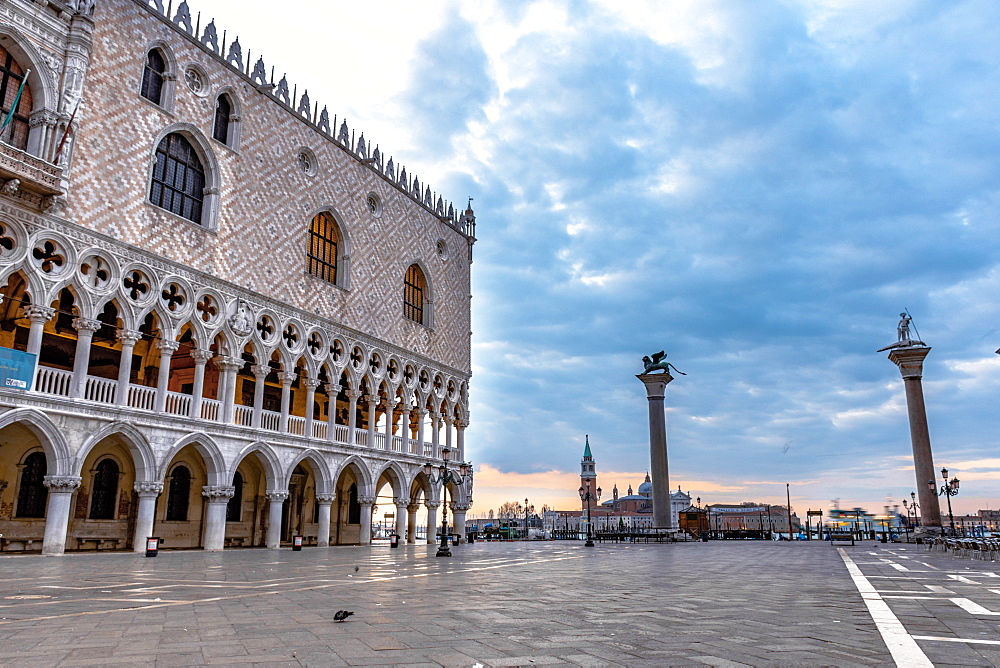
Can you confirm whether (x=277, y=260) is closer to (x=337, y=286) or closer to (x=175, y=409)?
(x=337, y=286)

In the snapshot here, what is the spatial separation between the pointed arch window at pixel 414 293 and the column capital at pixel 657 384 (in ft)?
43.1

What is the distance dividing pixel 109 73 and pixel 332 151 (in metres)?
9.91

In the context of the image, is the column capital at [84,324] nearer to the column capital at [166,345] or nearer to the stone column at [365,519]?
the column capital at [166,345]

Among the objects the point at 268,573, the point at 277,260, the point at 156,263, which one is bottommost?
the point at 268,573

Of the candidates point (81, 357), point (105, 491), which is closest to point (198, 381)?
point (81, 357)

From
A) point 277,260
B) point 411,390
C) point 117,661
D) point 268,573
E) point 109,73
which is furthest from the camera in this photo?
point 411,390

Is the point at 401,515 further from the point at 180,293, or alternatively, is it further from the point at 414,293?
the point at 180,293

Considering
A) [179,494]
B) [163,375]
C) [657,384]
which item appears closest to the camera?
[163,375]

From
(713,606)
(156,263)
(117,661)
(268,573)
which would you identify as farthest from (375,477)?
(117,661)

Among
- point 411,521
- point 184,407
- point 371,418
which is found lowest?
point 411,521

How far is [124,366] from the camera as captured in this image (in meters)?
18.8

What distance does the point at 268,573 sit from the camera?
12312 mm

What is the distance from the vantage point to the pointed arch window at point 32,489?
19.7 metres

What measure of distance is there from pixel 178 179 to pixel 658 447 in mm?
26100
